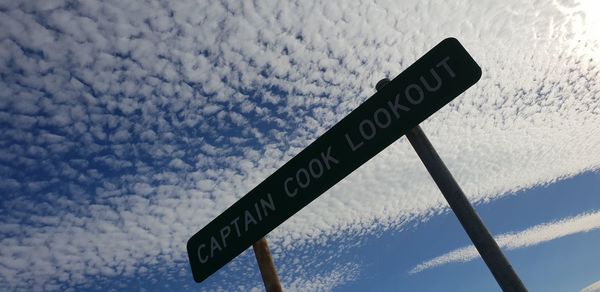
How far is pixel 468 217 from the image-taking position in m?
1.72

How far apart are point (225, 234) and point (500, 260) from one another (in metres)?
1.95

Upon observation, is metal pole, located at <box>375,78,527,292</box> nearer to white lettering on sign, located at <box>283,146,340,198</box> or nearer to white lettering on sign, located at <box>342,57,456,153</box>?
white lettering on sign, located at <box>342,57,456,153</box>

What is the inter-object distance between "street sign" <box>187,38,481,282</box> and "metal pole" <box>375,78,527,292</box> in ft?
0.84

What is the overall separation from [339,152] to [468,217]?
989 millimetres

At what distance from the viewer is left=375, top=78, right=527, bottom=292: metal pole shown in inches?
61.6

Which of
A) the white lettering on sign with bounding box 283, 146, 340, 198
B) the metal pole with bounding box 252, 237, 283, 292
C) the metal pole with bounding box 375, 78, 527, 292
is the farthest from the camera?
the white lettering on sign with bounding box 283, 146, 340, 198

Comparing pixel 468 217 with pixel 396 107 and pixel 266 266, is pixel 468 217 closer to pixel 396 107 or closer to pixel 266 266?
pixel 396 107

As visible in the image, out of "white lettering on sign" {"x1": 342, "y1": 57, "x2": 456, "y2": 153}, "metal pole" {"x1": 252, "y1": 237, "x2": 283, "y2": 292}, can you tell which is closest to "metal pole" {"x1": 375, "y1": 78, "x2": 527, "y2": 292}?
"white lettering on sign" {"x1": 342, "y1": 57, "x2": 456, "y2": 153}

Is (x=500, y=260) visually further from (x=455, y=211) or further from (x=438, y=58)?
(x=438, y=58)

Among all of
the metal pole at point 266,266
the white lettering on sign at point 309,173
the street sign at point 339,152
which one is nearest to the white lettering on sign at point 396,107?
the street sign at point 339,152

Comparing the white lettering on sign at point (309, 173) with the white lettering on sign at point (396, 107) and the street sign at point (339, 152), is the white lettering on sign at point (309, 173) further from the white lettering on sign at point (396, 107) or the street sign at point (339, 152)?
the white lettering on sign at point (396, 107)

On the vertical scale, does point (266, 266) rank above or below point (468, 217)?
above

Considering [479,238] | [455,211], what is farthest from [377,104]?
[479,238]

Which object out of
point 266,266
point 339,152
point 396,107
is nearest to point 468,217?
point 396,107
